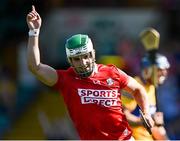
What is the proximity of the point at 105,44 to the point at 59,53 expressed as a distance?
2.81 feet

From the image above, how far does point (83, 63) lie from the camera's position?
929 cm

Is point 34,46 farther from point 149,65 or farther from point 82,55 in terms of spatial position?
point 149,65

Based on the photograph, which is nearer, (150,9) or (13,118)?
(13,118)

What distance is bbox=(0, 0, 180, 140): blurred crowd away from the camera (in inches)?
627

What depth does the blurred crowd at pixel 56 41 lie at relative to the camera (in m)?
15.9

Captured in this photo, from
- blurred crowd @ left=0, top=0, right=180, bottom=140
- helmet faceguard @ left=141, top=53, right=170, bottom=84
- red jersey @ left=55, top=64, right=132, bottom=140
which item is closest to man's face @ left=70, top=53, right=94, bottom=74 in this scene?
red jersey @ left=55, top=64, right=132, bottom=140

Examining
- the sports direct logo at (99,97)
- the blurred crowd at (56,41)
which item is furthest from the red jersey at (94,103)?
the blurred crowd at (56,41)

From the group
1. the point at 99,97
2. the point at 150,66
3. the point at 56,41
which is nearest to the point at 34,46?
the point at 99,97

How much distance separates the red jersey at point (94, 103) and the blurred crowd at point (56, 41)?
5.97 metres

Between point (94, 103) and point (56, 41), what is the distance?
770cm

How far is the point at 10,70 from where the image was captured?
1683 centimetres

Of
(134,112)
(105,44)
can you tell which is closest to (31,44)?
(134,112)

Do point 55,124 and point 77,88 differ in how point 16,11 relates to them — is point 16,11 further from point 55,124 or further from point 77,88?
point 77,88

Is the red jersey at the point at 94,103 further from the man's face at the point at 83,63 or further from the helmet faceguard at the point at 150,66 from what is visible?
the helmet faceguard at the point at 150,66
